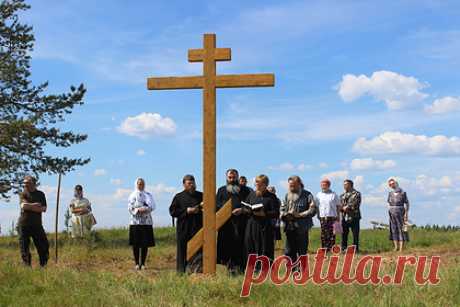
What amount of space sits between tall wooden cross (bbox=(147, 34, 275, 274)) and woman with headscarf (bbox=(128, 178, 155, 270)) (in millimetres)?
3090

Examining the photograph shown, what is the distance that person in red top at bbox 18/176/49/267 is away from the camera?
40.5ft

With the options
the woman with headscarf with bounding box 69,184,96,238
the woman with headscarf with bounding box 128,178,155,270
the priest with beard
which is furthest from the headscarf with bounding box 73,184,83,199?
the priest with beard

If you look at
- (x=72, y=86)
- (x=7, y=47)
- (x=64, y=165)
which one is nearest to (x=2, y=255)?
(x=64, y=165)

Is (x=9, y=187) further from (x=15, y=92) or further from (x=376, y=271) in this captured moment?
(x=376, y=271)

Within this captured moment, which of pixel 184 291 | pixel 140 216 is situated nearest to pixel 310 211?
pixel 184 291

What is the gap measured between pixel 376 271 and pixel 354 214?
19.9 feet

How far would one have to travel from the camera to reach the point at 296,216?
36.9ft

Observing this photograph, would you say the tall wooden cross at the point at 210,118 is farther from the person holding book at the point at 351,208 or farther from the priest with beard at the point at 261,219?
the person holding book at the point at 351,208

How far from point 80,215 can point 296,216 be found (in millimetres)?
7698

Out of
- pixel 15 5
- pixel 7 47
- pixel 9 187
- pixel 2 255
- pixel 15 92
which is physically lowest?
pixel 2 255

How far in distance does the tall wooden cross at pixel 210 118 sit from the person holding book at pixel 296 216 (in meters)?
1.29

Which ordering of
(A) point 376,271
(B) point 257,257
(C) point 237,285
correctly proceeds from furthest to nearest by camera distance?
(B) point 257,257, (A) point 376,271, (C) point 237,285

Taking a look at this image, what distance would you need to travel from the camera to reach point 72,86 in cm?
2181

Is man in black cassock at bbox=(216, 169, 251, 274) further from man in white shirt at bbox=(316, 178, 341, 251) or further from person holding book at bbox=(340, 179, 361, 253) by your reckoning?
person holding book at bbox=(340, 179, 361, 253)
